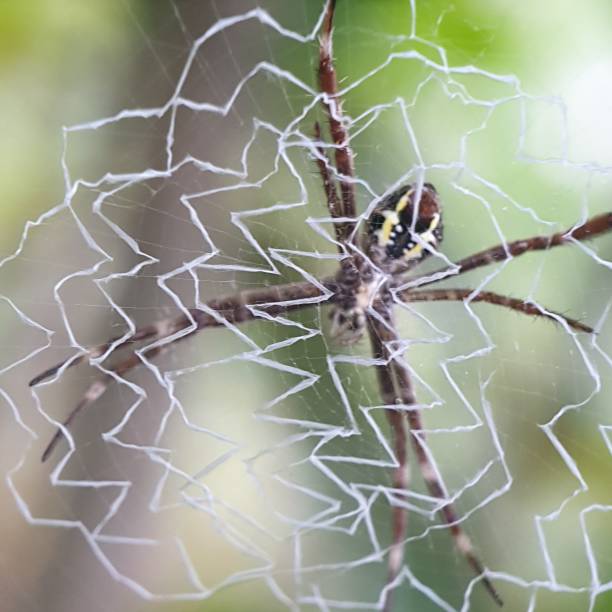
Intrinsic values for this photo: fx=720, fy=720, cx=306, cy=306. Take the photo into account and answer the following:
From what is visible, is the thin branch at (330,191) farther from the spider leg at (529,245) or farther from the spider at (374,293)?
the spider leg at (529,245)

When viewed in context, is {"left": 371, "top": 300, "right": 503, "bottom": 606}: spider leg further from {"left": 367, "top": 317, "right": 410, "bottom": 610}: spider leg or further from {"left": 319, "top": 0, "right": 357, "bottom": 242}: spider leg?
{"left": 319, "top": 0, "right": 357, "bottom": 242}: spider leg

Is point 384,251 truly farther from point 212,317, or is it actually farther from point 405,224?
point 212,317

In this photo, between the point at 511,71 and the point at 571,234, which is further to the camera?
the point at 511,71

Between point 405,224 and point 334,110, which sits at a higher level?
point 334,110

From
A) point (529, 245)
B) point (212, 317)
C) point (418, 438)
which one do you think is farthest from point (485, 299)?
point (212, 317)

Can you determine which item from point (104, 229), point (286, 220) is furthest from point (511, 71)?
point (104, 229)

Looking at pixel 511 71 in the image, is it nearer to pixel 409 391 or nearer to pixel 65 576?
pixel 409 391

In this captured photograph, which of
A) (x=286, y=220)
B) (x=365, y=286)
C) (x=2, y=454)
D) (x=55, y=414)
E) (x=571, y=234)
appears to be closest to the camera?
(x=571, y=234)
